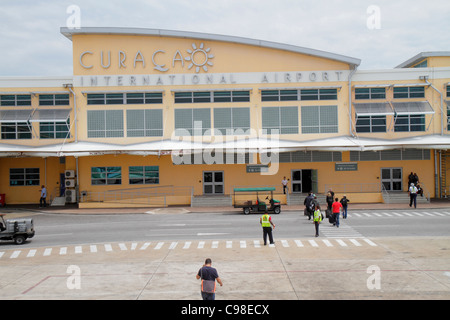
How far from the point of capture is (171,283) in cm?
1502

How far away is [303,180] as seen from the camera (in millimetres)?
40781

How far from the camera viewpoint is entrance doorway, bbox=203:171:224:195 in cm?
4044

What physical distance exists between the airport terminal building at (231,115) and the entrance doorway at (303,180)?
200 mm

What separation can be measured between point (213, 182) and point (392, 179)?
1592 centimetres

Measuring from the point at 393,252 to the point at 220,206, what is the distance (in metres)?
20.0

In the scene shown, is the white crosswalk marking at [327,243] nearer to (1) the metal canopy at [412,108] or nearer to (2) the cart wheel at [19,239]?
(2) the cart wheel at [19,239]

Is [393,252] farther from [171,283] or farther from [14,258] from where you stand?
[14,258]

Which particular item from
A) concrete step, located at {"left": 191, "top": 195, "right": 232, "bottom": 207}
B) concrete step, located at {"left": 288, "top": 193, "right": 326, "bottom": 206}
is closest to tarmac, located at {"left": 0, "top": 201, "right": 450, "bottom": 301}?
concrete step, located at {"left": 191, "top": 195, "right": 232, "bottom": 207}

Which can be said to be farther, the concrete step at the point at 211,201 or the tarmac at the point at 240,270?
the concrete step at the point at 211,201

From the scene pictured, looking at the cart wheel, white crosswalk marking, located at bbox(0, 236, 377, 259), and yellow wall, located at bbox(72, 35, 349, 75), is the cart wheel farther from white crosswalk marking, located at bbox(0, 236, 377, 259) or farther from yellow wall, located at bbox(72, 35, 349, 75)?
yellow wall, located at bbox(72, 35, 349, 75)

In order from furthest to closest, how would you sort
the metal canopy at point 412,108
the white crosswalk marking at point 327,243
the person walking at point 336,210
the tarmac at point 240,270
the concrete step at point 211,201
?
the metal canopy at point 412,108
the concrete step at point 211,201
the person walking at point 336,210
the white crosswalk marking at point 327,243
the tarmac at point 240,270

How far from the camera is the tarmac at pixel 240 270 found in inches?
545

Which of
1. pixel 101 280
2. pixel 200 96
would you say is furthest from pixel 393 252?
pixel 200 96

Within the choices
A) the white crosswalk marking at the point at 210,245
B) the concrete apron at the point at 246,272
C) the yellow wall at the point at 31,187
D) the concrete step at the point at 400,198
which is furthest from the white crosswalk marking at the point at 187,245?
the yellow wall at the point at 31,187
